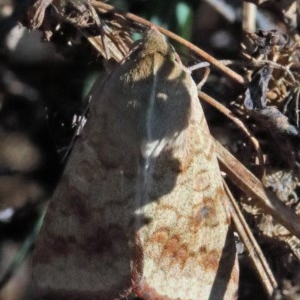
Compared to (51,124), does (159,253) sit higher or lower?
lower

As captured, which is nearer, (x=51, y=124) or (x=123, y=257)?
(x=123, y=257)

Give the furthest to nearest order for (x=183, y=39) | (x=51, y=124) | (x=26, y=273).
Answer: (x=26, y=273) → (x=51, y=124) → (x=183, y=39)

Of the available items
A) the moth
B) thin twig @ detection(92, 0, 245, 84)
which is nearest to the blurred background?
thin twig @ detection(92, 0, 245, 84)

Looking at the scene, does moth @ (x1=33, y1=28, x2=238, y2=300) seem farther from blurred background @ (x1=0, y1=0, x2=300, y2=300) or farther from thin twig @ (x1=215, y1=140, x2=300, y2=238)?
blurred background @ (x1=0, y1=0, x2=300, y2=300)

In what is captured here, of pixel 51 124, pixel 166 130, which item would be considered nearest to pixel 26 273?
pixel 51 124

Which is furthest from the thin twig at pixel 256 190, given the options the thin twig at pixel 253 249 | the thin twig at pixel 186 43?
the thin twig at pixel 186 43

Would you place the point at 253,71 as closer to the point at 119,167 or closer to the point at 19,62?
the point at 119,167

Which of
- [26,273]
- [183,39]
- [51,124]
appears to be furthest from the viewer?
[26,273]

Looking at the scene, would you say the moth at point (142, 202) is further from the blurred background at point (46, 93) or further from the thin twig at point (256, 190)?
the blurred background at point (46, 93)
